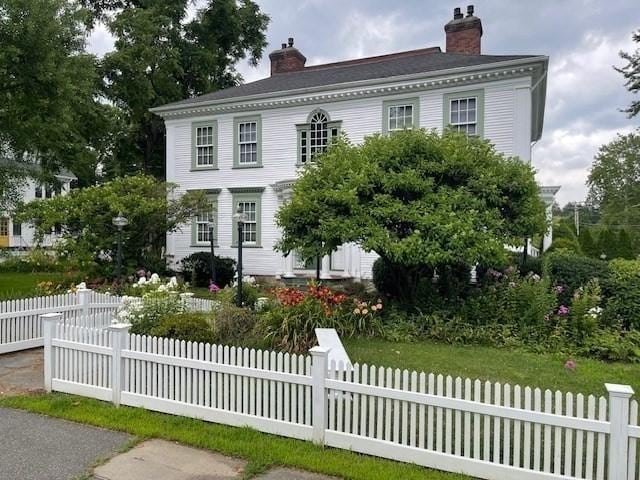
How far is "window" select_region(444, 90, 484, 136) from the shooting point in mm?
14461

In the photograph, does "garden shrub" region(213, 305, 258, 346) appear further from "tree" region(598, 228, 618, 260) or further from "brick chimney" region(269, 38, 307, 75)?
"tree" region(598, 228, 618, 260)

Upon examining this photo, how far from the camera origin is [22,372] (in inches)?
262

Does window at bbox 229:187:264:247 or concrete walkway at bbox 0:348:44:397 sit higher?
window at bbox 229:187:264:247

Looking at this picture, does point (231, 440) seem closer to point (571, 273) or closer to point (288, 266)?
point (571, 273)

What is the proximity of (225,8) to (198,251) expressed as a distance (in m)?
15.4

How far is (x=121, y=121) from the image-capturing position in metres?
23.5

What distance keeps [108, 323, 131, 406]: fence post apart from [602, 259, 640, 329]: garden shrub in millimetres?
7573

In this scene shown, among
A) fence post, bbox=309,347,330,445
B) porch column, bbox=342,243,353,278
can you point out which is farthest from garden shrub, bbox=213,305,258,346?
porch column, bbox=342,243,353,278

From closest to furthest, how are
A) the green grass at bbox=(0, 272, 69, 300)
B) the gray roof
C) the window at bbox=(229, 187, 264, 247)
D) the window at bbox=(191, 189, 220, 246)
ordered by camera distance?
the gray roof → the green grass at bbox=(0, 272, 69, 300) → the window at bbox=(229, 187, 264, 247) → the window at bbox=(191, 189, 220, 246)

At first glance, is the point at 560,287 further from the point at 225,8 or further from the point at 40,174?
the point at 225,8

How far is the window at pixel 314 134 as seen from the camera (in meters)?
16.8

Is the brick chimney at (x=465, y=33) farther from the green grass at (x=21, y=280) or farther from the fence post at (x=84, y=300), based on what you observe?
the green grass at (x=21, y=280)

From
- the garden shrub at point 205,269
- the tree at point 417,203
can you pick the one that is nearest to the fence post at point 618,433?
the tree at point 417,203

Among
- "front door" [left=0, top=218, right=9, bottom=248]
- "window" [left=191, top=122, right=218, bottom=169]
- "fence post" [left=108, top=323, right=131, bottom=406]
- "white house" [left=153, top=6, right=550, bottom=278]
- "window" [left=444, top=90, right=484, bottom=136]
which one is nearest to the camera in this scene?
"fence post" [left=108, top=323, right=131, bottom=406]
